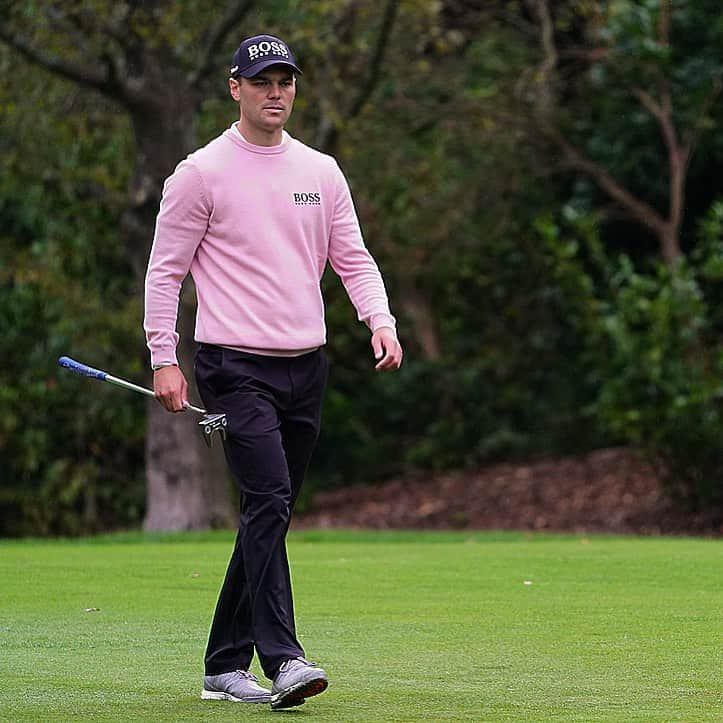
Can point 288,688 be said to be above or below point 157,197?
below

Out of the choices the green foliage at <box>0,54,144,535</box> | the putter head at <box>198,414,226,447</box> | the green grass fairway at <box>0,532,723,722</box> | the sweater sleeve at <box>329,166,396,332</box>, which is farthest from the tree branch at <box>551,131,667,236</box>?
the putter head at <box>198,414,226,447</box>

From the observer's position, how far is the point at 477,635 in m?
6.63

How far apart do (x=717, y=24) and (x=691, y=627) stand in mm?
12677

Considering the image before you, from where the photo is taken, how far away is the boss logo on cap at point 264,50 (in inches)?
211

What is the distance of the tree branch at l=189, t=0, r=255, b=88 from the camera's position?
15641 millimetres

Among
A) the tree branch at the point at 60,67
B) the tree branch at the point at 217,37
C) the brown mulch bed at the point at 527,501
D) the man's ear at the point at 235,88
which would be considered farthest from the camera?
the brown mulch bed at the point at 527,501

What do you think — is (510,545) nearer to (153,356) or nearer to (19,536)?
(153,356)

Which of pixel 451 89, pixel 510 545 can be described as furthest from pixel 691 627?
pixel 451 89

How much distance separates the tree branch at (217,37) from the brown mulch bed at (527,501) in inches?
224

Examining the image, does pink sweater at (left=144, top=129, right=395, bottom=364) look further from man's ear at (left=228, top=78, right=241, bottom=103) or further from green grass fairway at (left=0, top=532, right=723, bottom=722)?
green grass fairway at (left=0, top=532, right=723, bottom=722)

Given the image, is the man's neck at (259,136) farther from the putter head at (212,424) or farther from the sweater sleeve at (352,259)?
the putter head at (212,424)

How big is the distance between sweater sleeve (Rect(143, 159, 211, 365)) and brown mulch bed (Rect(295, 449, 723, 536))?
11809 mm

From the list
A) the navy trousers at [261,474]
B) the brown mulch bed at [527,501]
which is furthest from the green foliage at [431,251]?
the navy trousers at [261,474]

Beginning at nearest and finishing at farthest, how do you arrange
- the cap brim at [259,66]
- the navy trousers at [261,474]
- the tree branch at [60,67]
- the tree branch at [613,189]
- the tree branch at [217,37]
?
the navy trousers at [261,474]
the cap brim at [259,66]
the tree branch at [60,67]
the tree branch at [217,37]
the tree branch at [613,189]
